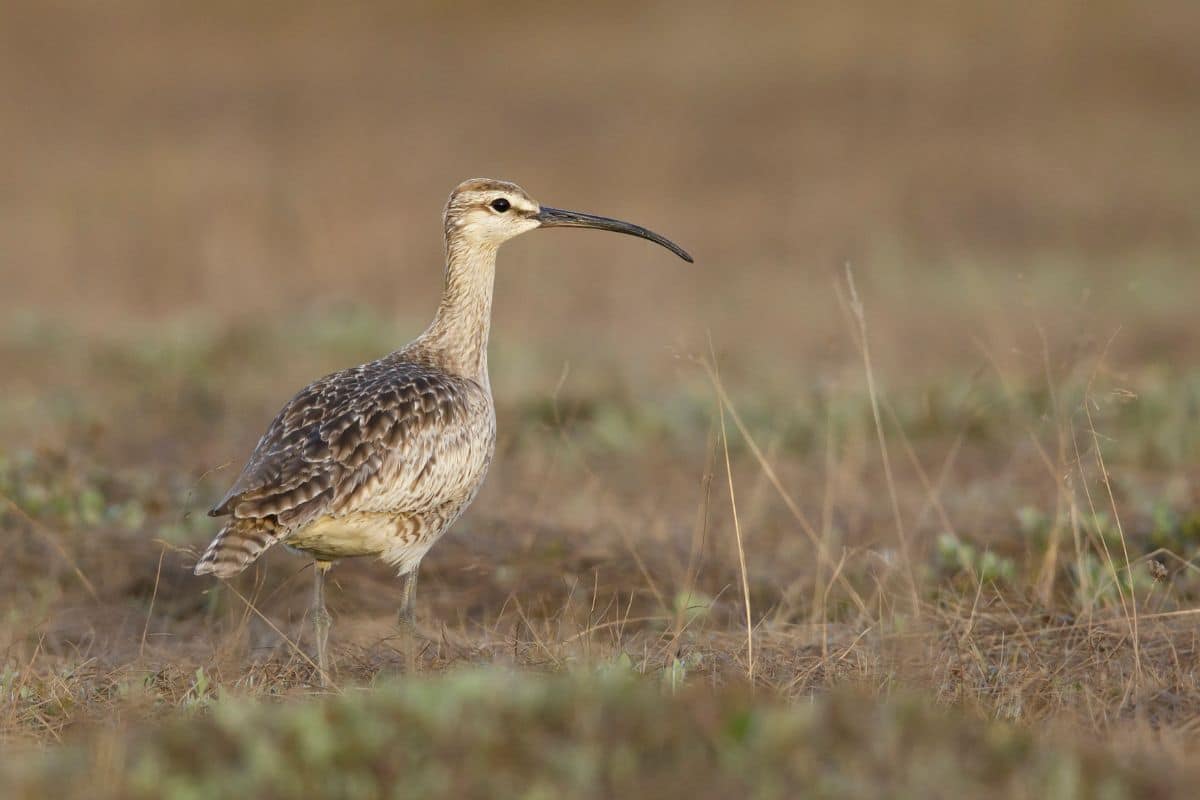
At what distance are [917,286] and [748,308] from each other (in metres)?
2.16

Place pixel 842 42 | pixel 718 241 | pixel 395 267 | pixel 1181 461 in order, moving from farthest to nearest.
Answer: pixel 842 42, pixel 718 241, pixel 395 267, pixel 1181 461

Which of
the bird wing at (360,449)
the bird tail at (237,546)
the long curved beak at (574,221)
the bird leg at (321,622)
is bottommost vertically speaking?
the bird leg at (321,622)

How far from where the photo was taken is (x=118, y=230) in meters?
18.9

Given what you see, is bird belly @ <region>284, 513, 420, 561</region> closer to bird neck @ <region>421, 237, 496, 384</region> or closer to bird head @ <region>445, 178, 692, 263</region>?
bird neck @ <region>421, 237, 496, 384</region>

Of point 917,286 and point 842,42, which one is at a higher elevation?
point 842,42

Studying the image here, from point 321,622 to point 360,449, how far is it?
718 millimetres

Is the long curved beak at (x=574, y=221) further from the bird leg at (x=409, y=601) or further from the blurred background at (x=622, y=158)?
the blurred background at (x=622, y=158)

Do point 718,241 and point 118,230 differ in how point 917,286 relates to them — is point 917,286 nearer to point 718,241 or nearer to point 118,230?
point 718,241

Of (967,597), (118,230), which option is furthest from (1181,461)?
(118,230)

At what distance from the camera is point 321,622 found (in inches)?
255

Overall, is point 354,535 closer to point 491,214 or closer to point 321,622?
point 321,622

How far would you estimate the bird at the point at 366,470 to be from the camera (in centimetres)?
611

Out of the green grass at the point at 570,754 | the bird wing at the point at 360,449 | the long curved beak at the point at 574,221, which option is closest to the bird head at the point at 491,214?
the long curved beak at the point at 574,221

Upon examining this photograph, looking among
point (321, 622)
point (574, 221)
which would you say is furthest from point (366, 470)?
point (574, 221)
